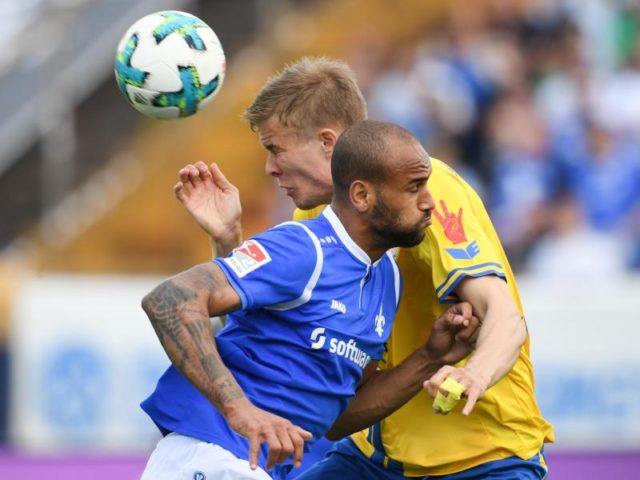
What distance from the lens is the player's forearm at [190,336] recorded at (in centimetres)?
430

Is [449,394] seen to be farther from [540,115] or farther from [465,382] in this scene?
[540,115]

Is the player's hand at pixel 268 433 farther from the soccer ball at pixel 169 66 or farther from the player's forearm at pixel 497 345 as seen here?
the soccer ball at pixel 169 66

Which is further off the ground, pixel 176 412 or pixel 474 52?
pixel 474 52

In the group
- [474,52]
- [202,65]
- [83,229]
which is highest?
[474,52]

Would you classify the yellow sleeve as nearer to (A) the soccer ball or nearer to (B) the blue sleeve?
(A) the soccer ball

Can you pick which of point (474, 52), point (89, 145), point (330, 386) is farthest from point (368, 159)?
point (89, 145)

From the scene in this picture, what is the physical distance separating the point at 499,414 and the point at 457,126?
7.49m

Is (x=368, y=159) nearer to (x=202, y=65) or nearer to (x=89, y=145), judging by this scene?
(x=202, y=65)

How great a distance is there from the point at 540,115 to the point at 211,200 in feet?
23.7

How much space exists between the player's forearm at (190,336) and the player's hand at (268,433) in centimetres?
6

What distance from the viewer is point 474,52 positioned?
41.5ft

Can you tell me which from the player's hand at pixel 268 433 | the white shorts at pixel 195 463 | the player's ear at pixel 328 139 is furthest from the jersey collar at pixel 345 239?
the white shorts at pixel 195 463

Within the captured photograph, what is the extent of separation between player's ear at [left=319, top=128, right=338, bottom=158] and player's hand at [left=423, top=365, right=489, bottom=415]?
1.18m

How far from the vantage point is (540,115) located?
1220 cm
